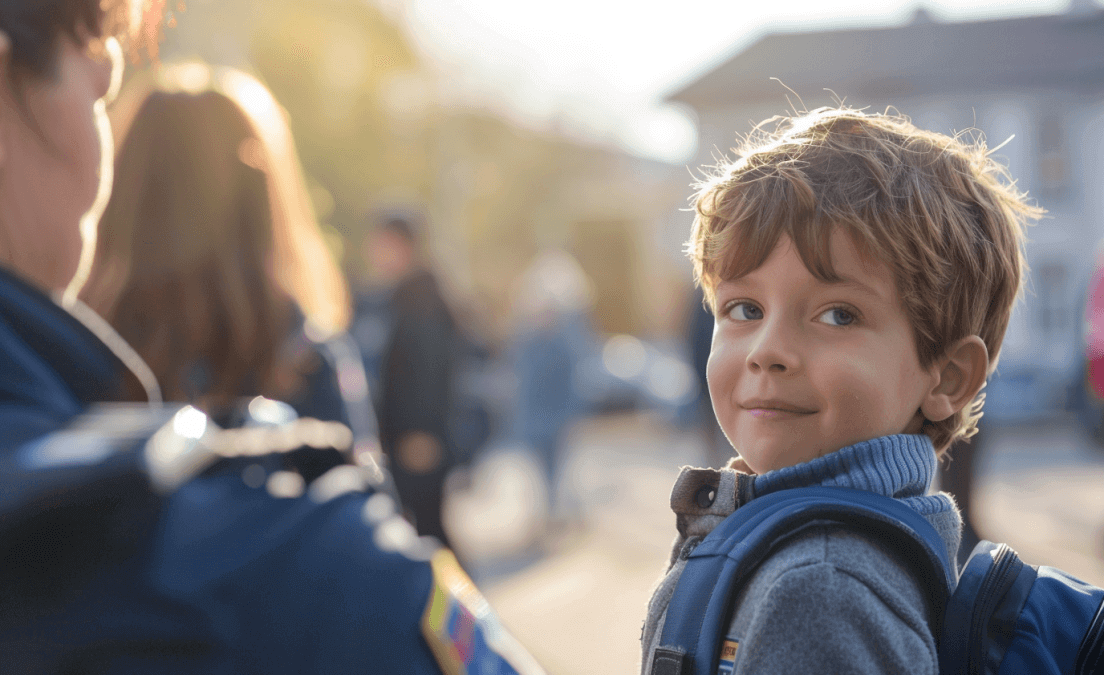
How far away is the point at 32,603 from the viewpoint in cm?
58

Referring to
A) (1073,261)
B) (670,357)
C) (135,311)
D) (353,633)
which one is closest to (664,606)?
(353,633)

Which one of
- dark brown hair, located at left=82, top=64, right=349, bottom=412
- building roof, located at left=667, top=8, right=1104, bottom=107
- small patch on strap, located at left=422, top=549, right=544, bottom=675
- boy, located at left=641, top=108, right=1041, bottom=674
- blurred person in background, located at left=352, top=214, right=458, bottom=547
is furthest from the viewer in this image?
building roof, located at left=667, top=8, right=1104, bottom=107

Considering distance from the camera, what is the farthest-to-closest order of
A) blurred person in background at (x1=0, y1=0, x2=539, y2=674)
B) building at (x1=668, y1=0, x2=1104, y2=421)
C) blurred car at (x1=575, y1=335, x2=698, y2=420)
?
1. blurred car at (x1=575, y1=335, x2=698, y2=420)
2. building at (x1=668, y1=0, x2=1104, y2=421)
3. blurred person in background at (x1=0, y1=0, x2=539, y2=674)

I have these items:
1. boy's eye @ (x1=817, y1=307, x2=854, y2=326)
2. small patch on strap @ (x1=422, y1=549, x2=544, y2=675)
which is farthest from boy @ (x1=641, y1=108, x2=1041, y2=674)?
small patch on strap @ (x1=422, y1=549, x2=544, y2=675)

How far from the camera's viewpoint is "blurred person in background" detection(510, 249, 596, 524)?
8609 mm

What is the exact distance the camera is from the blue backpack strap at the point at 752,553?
101cm

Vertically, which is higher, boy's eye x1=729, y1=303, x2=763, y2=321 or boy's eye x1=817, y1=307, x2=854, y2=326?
boy's eye x1=729, y1=303, x2=763, y2=321

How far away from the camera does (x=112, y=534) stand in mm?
583

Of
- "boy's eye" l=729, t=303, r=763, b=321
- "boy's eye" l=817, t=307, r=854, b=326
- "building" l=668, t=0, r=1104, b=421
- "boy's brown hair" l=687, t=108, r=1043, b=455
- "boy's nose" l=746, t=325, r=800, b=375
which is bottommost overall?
"boy's nose" l=746, t=325, r=800, b=375

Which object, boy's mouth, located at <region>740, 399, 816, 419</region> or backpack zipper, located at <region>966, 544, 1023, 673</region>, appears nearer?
backpack zipper, located at <region>966, 544, 1023, 673</region>

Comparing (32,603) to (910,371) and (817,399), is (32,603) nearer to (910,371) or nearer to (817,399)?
(817,399)

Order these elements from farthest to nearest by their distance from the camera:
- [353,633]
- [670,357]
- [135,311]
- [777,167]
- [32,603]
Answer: [670,357]
[135,311]
[777,167]
[353,633]
[32,603]

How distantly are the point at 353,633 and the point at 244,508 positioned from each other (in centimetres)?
12

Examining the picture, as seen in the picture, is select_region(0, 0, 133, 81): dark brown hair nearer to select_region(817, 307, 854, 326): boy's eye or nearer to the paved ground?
select_region(817, 307, 854, 326): boy's eye
